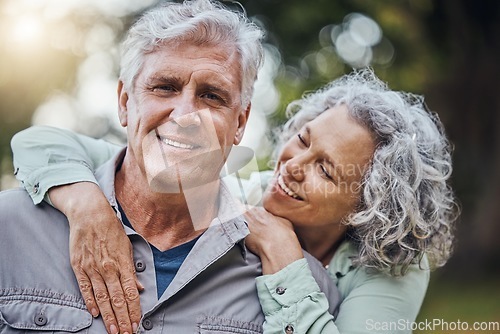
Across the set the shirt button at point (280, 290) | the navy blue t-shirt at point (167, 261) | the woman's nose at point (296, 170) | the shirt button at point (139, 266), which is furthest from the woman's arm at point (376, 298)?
the shirt button at point (139, 266)

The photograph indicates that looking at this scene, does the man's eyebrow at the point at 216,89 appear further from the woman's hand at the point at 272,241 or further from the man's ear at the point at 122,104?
the woman's hand at the point at 272,241

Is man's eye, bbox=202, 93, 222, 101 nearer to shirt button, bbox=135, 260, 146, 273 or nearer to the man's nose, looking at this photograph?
the man's nose

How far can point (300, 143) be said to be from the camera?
2.66 meters

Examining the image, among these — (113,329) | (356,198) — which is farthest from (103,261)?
(356,198)

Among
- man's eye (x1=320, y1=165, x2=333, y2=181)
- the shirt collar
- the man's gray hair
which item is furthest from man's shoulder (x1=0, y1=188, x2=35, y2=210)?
man's eye (x1=320, y1=165, x2=333, y2=181)

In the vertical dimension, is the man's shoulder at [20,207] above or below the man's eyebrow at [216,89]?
below

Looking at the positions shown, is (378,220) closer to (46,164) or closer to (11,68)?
(46,164)

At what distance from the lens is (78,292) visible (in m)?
2.03

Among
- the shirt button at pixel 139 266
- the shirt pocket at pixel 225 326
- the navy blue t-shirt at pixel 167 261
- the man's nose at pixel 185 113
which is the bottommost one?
the shirt pocket at pixel 225 326

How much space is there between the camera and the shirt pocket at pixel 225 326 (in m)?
2.07

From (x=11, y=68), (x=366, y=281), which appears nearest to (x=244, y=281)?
(x=366, y=281)

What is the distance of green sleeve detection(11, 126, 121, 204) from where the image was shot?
2.20 meters

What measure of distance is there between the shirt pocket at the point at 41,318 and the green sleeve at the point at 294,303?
573 millimetres

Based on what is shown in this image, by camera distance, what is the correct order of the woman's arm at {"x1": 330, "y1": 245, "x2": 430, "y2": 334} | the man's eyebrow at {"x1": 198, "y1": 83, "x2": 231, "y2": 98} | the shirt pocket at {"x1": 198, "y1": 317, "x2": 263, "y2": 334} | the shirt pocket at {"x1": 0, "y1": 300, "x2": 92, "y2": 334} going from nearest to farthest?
the shirt pocket at {"x1": 0, "y1": 300, "x2": 92, "y2": 334}, the shirt pocket at {"x1": 198, "y1": 317, "x2": 263, "y2": 334}, the man's eyebrow at {"x1": 198, "y1": 83, "x2": 231, "y2": 98}, the woman's arm at {"x1": 330, "y1": 245, "x2": 430, "y2": 334}
